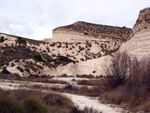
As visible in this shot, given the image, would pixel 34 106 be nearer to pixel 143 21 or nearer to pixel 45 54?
pixel 143 21

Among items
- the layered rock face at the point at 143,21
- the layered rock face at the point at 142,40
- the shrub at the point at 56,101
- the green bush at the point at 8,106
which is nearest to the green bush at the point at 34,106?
the green bush at the point at 8,106

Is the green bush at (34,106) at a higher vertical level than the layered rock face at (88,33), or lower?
lower

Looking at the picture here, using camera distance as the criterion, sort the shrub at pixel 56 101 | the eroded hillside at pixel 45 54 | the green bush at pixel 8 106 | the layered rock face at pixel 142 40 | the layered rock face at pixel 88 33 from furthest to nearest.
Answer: the layered rock face at pixel 88 33
the eroded hillside at pixel 45 54
the layered rock face at pixel 142 40
the shrub at pixel 56 101
the green bush at pixel 8 106

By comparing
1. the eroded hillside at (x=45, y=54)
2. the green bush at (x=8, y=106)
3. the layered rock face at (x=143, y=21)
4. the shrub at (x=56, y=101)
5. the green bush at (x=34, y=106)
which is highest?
the layered rock face at (x=143, y=21)

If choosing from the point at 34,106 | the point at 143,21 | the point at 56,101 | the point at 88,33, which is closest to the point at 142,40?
the point at 143,21

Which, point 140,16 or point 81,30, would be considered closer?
point 140,16

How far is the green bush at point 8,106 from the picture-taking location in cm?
671

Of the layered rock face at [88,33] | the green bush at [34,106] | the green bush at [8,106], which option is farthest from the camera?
the layered rock face at [88,33]

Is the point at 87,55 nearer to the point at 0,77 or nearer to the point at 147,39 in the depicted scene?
the point at 147,39

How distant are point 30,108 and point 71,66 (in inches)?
1059

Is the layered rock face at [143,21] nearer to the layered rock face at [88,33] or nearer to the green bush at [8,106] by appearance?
the layered rock face at [88,33]

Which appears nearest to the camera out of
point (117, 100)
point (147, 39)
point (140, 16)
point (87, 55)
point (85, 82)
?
point (117, 100)

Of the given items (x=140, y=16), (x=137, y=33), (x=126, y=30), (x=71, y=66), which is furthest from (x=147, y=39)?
(x=126, y=30)

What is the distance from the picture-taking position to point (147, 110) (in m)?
10.1
